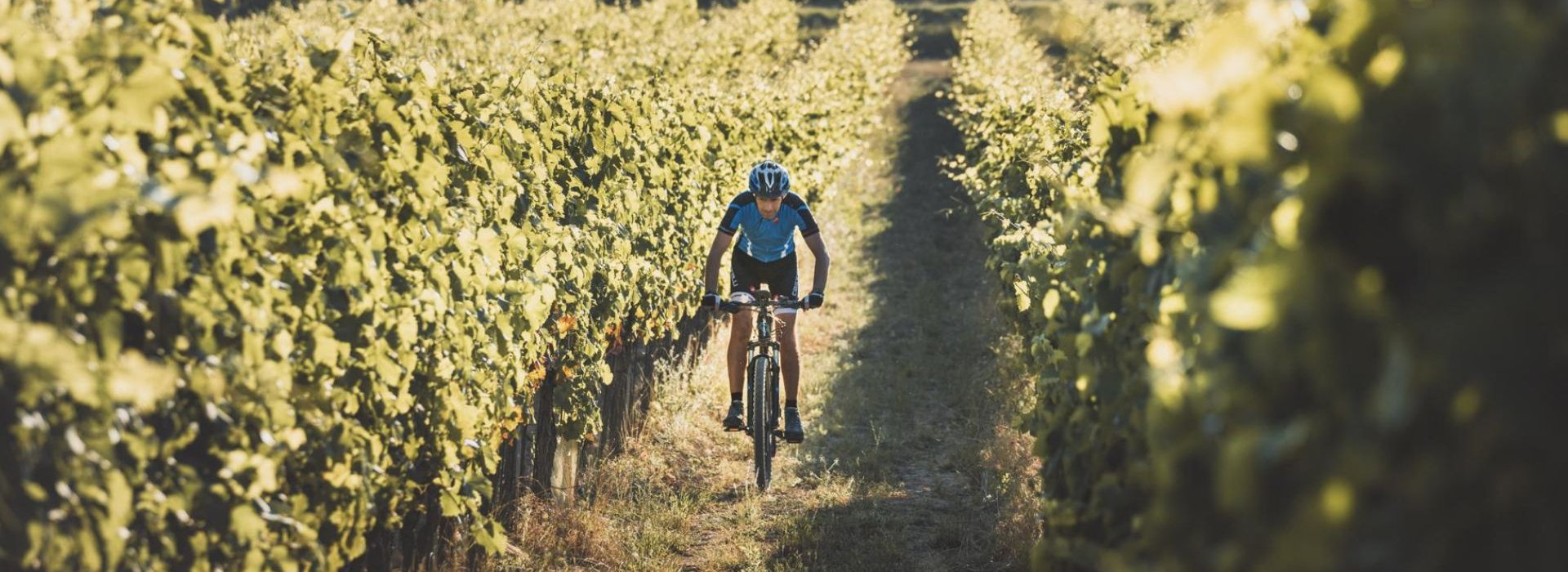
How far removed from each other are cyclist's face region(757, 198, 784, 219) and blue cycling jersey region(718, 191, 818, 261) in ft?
0.21

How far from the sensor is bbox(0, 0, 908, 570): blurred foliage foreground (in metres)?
2.53

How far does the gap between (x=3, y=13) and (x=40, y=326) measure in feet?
2.47

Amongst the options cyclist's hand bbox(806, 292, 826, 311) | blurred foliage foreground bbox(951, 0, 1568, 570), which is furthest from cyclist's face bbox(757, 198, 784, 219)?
blurred foliage foreground bbox(951, 0, 1568, 570)

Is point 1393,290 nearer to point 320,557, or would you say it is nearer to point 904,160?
point 320,557

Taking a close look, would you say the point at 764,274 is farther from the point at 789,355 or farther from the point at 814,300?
the point at 814,300

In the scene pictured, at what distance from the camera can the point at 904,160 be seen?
25703 mm

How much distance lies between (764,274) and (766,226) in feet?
1.31

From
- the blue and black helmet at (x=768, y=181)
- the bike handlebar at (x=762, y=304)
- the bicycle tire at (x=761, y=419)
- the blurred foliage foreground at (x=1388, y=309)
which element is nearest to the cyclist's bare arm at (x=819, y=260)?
the bike handlebar at (x=762, y=304)

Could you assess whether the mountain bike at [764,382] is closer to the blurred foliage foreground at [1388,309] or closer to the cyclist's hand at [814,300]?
the cyclist's hand at [814,300]

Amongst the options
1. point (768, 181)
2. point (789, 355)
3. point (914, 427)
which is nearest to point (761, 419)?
point (789, 355)

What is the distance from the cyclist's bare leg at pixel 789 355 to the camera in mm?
7633

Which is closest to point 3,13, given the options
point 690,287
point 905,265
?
point 690,287

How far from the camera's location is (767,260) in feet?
26.4

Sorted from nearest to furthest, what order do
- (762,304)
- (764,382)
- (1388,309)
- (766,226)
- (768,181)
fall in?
1. (1388,309)
2. (768,181)
3. (762,304)
4. (764,382)
5. (766,226)
